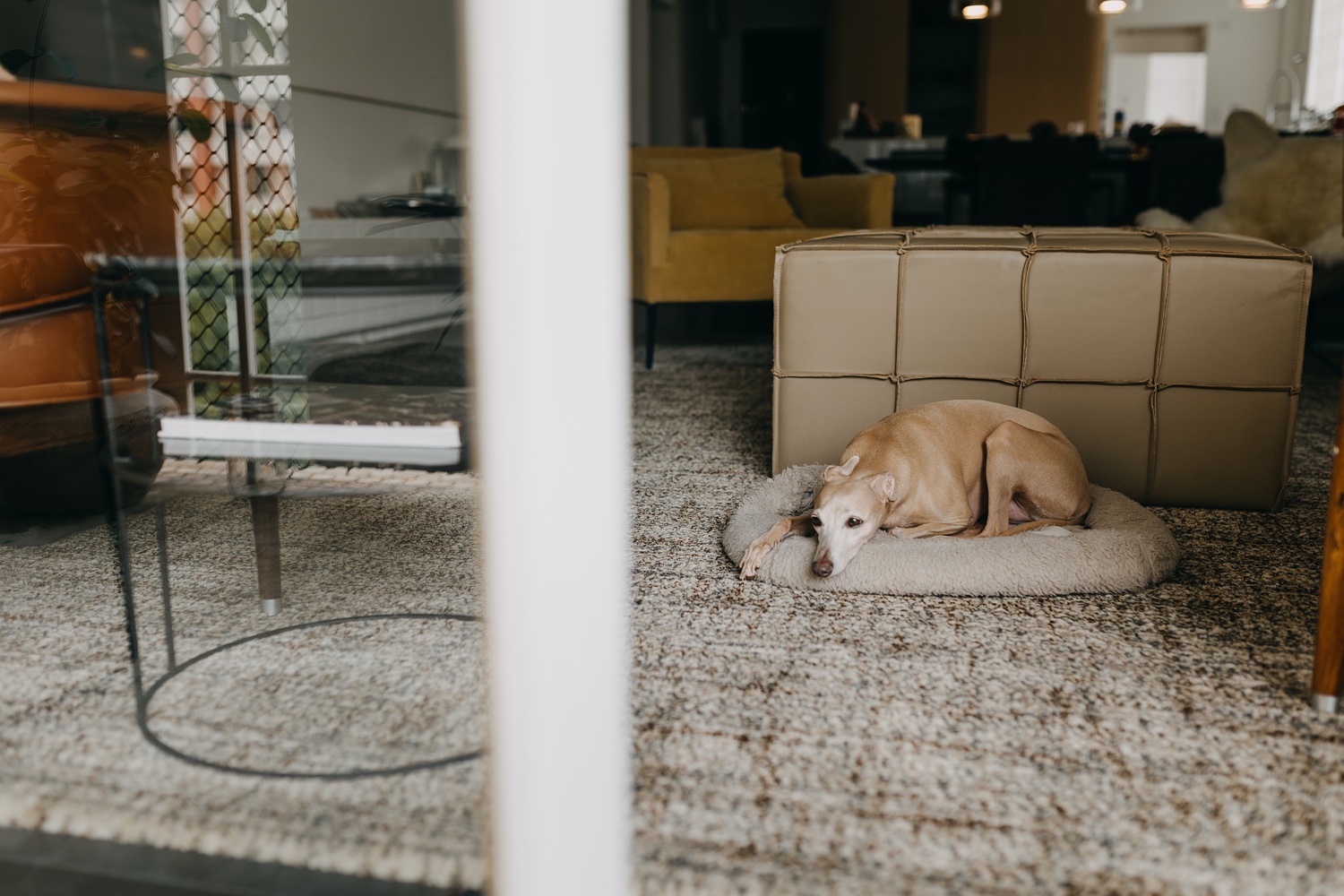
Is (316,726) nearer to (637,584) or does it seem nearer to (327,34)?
(637,584)

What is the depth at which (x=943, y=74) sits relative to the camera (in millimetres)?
8914

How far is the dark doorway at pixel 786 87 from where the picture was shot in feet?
31.1

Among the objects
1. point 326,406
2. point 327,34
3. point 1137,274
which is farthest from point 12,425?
point 327,34

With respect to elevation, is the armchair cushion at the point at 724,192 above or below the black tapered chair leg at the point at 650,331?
above

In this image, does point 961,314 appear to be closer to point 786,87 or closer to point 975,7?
point 975,7

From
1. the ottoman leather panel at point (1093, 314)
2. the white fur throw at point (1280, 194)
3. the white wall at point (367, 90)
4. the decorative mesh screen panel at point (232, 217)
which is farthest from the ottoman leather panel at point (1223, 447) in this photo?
the white wall at point (367, 90)

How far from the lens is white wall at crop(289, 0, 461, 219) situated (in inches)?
176

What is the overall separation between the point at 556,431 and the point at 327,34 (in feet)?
15.6

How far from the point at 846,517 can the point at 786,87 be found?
8947 mm

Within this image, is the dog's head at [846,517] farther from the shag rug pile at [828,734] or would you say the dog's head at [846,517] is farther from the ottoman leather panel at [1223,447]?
the ottoman leather panel at [1223,447]

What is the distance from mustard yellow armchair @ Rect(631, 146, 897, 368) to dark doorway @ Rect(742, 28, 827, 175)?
19.3 ft

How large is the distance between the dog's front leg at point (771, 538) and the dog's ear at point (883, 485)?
134mm

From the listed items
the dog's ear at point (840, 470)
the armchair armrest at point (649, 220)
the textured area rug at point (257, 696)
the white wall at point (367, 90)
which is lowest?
the textured area rug at point (257, 696)

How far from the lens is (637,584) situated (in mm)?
1505
